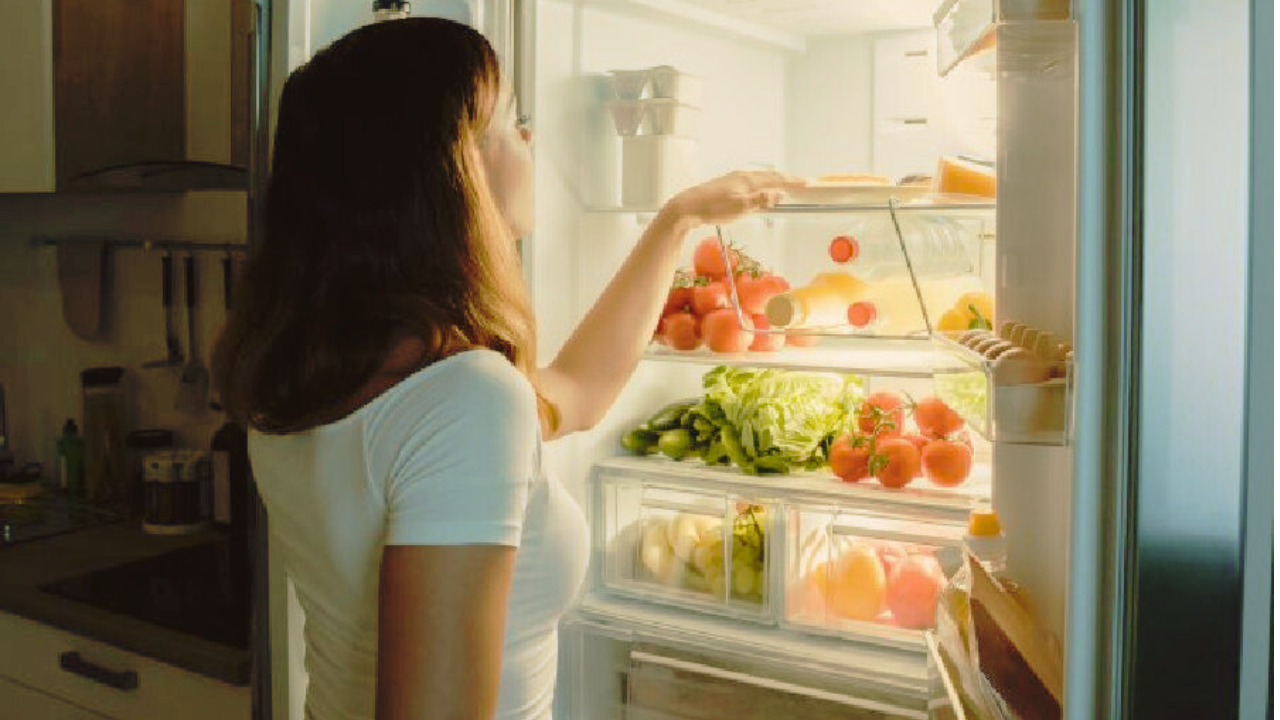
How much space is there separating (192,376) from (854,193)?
148cm

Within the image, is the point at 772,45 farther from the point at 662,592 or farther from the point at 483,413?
the point at 483,413

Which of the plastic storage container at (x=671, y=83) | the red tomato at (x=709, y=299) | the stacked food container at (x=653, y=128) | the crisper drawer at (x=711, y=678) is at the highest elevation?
the plastic storage container at (x=671, y=83)

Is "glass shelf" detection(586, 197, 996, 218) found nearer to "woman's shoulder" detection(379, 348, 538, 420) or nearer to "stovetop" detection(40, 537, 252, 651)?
"woman's shoulder" detection(379, 348, 538, 420)

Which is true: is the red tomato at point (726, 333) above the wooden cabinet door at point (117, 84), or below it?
below

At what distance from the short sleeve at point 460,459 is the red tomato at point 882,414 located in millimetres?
1028

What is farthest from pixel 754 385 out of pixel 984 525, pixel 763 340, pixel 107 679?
pixel 107 679

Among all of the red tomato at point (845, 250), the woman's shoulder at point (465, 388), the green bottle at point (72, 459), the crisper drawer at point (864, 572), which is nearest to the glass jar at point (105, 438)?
the green bottle at point (72, 459)

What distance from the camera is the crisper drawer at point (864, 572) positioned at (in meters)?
1.90

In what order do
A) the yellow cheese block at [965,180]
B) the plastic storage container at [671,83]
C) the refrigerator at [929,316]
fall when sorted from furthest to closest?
the plastic storage container at [671,83] < the yellow cheese block at [965,180] < the refrigerator at [929,316]

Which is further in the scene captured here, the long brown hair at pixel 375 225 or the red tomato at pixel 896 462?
the red tomato at pixel 896 462

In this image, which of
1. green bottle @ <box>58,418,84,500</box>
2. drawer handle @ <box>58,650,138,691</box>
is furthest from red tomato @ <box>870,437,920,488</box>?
green bottle @ <box>58,418,84,500</box>

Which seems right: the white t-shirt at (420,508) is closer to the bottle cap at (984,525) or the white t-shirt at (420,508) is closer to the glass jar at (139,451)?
the bottle cap at (984,525)

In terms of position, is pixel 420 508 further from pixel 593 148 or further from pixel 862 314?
pixel 593 148

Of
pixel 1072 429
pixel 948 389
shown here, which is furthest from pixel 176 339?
pixel 1072 429
